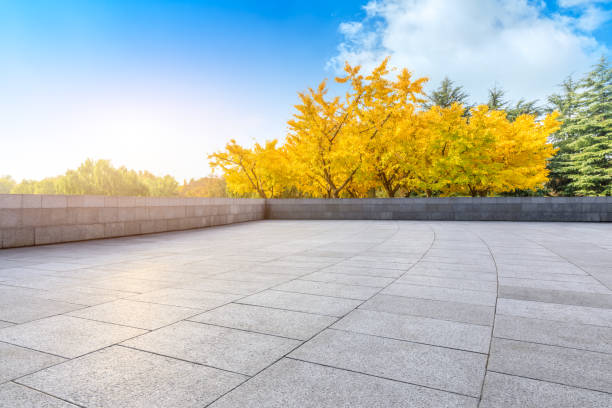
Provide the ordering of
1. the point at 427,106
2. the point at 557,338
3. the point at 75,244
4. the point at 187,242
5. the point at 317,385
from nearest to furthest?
the point at 317,385, the point at 557,338, the point at 75,244, the point at 187,242, the point at 427,106

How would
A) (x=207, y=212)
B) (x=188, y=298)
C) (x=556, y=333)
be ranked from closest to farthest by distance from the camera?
(x=556, y=333) → (x=188, y=298) → (x=207, y=212)

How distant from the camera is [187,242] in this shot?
999 centimetres

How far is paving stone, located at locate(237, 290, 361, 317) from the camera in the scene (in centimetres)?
382

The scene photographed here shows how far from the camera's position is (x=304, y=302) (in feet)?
13.5

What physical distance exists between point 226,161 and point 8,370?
2669cm

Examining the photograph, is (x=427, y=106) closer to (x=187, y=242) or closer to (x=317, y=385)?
(x=187, y=242)

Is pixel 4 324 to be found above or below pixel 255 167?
below

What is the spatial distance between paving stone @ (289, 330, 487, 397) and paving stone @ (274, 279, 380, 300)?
1.35 m

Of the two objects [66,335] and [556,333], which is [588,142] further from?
[66,335]

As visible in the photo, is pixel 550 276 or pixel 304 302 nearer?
pixel 304 302

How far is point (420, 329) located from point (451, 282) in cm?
211

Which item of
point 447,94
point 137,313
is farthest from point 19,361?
point 447,94

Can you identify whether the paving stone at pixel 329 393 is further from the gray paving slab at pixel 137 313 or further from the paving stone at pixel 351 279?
the paving stone at pixel 351 279

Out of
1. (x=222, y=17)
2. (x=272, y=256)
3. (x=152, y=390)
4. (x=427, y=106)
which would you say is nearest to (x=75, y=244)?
(x=272, y=256)
